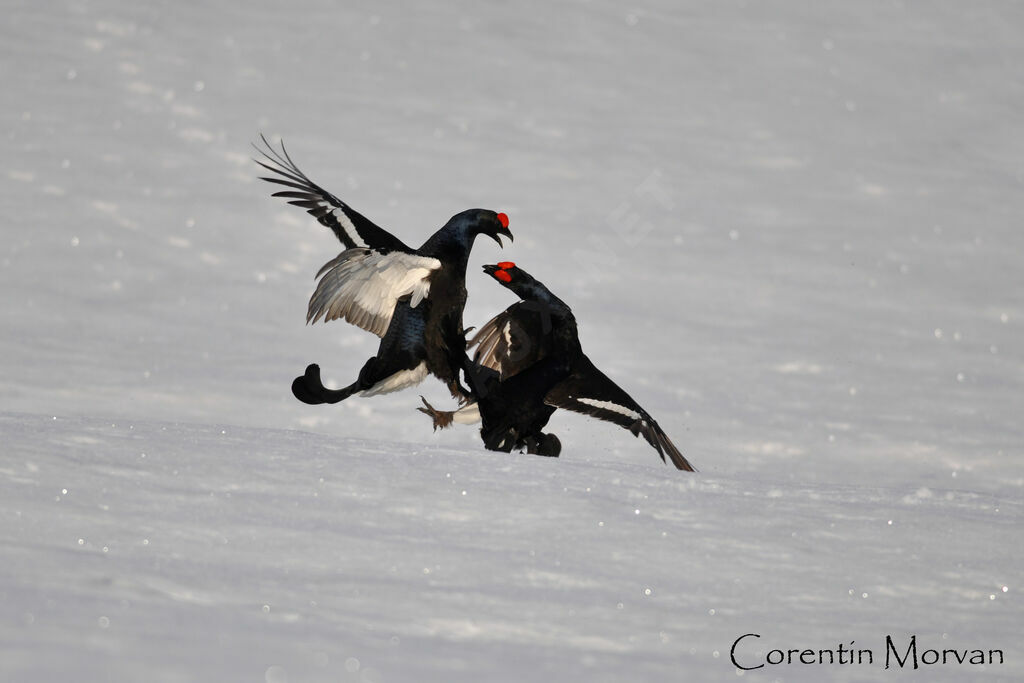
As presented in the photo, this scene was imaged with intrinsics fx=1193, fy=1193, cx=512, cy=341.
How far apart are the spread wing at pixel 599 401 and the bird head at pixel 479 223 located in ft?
2.77

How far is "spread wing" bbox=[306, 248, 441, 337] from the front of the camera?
5.89 m

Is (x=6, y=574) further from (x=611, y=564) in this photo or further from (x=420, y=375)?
(x=420, y=375)

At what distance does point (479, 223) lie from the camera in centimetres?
627

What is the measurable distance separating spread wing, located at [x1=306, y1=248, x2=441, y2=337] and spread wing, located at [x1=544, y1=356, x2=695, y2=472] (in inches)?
38.2

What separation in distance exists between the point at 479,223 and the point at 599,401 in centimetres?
118

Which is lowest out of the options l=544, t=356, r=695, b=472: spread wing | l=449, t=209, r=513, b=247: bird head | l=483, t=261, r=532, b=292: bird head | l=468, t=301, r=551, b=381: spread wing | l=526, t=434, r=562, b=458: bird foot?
l=526, t=434, r=562, b=458: bird foot

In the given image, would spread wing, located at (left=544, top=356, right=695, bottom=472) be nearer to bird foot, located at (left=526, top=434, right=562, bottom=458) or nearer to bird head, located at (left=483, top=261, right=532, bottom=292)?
bird foot, located at (left=526, top=434, right=562, bottom=458)

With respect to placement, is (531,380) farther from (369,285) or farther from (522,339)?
(369,285)

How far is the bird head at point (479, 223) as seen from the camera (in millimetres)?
6207

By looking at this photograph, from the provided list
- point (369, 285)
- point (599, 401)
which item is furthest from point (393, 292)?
point (599, 401)

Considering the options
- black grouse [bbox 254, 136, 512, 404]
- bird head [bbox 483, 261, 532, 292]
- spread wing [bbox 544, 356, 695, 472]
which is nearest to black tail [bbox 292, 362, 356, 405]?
black grouse [bbox 254, 136, 512, 404]

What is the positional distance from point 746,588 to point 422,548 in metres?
0.97

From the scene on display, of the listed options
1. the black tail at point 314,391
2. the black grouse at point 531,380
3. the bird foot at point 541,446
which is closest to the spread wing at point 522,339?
the black grouse at point 531,380

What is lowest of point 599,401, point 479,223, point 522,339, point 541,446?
point 541,446
